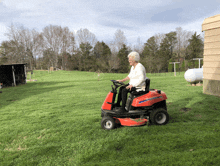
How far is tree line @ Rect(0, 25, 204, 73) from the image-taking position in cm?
4088

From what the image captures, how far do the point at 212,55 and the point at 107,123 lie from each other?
5806mm

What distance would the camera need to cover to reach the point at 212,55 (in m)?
6.96

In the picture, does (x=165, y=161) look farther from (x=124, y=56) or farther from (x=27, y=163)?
(x=124, y=56)

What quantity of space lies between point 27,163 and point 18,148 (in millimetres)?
777

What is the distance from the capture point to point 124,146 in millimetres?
3178

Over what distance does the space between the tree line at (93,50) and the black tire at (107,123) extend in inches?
1392

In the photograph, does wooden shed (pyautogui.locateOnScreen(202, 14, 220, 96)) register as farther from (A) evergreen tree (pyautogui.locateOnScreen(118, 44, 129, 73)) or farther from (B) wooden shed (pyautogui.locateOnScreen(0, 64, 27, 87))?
(A) evergreen tree (pyautogui.locateOnScreen(118, 44, 129, 73))

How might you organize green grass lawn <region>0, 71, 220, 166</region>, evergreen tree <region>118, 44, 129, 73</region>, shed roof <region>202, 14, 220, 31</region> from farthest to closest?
evergreen tree <region>118, 44, 129, 73</region> < shed roof <region>202, 14, 220, 31</region> < green grass lawn <region>0, 71, 220, 166</region>

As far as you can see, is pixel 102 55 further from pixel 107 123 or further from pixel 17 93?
pixel 107 123

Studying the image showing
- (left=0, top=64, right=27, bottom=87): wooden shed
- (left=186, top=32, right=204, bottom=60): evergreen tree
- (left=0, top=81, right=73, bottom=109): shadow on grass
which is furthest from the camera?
(left=186, top=32, right=204, bottom=60): evergreen tree

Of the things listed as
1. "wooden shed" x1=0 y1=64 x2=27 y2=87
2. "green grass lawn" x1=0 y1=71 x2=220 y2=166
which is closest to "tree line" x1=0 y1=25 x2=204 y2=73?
Answer: "wooden shed" x1=0 y1=64 x2=27 y2=87

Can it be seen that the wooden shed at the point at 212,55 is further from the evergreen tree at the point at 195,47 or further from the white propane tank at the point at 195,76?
the evergreen tree at the point at 195,47

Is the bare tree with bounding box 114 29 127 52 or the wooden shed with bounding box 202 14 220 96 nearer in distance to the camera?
the wooden shed with bounding box 202 14 220 96

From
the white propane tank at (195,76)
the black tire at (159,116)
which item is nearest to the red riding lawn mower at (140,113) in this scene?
the black tire at (159,116)
